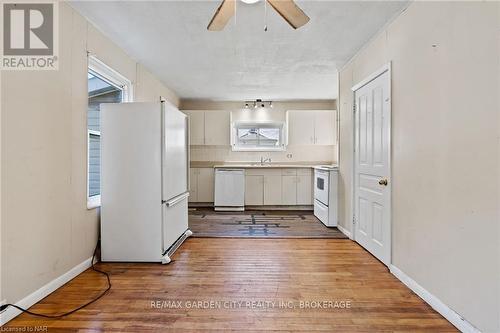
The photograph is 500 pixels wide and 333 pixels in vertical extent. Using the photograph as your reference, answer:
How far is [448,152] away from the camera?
188cm

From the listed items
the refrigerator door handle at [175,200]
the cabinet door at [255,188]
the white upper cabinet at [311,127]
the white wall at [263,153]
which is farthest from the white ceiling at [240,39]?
the cabinet door at [255,188]

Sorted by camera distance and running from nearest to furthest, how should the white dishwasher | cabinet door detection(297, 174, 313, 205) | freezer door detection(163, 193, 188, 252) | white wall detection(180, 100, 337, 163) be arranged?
freezer door detection(163, 193, 188, 252) → the white dishwasher → cabinet door detection(297, 174, 313, 205) → white wall detection(180, 100, 337, 163)

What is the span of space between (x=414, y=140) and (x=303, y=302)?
1.60 m

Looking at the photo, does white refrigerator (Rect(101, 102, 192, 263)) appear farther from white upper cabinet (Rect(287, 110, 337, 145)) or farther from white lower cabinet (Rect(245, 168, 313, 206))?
white upper cabinet (Rect(287, 110, 337, 145))

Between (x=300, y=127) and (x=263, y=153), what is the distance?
3.44ft

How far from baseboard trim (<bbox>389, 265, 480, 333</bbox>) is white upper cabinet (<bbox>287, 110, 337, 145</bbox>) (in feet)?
12.6

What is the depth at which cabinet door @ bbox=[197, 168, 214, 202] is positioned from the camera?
6.00 metres

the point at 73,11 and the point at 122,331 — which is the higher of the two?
the point at 73,11

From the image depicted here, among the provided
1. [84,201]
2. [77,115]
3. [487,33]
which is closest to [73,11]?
[77,115]

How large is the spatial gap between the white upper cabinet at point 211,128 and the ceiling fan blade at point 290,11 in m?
4.26

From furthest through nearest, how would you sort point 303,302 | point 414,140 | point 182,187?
point 182,187, point 414,140, point 303,302

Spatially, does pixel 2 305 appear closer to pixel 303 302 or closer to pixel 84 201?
pixel 84 201

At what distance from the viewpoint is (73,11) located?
243 centimetres

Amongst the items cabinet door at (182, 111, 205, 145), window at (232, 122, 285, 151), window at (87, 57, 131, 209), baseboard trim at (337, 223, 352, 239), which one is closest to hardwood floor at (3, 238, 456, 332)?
baseboard trim at (337, 223, 352, 239)
